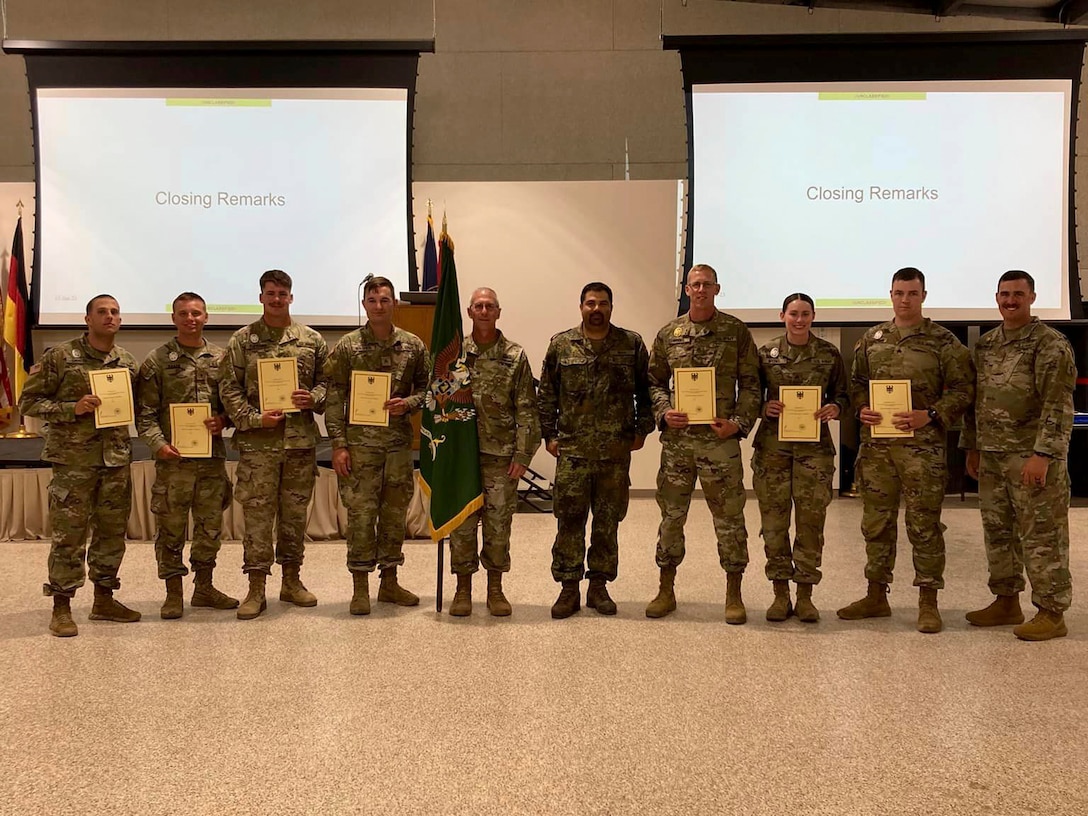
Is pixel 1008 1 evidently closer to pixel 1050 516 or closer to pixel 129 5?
pixel 1050 516

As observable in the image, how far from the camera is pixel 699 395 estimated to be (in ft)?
13.3

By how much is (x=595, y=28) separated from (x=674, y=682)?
24.7ft

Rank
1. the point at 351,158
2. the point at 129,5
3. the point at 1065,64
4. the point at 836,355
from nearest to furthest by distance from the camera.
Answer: the point at 836,355, the point at 1065,64, the point at 351,158, the point at 129,5

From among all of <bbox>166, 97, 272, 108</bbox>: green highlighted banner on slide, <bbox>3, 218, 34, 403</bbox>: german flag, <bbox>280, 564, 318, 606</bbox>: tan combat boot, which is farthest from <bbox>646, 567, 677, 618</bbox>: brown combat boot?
<bbox>3, 218, 34, 403</bbox>: german flag

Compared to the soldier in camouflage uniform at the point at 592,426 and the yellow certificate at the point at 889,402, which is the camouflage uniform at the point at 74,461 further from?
the yellow certificate at the point at 889,402

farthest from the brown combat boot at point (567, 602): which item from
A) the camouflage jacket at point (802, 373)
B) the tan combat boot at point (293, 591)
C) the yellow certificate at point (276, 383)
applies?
the yellow certificate at point (276, 383)

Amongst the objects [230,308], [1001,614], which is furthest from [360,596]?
[230,308]

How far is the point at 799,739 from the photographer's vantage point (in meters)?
2.83

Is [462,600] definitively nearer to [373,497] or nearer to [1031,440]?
[373,497]

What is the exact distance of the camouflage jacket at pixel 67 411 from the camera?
4.04 meters

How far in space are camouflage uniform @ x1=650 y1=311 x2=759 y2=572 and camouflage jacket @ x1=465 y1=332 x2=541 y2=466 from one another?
0.64 meters

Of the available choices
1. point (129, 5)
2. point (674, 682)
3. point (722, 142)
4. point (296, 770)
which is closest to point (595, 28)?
point (722, 142)

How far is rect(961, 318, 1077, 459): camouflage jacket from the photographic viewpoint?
3.81 metres

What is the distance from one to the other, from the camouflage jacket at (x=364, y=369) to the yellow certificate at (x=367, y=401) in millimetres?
72
